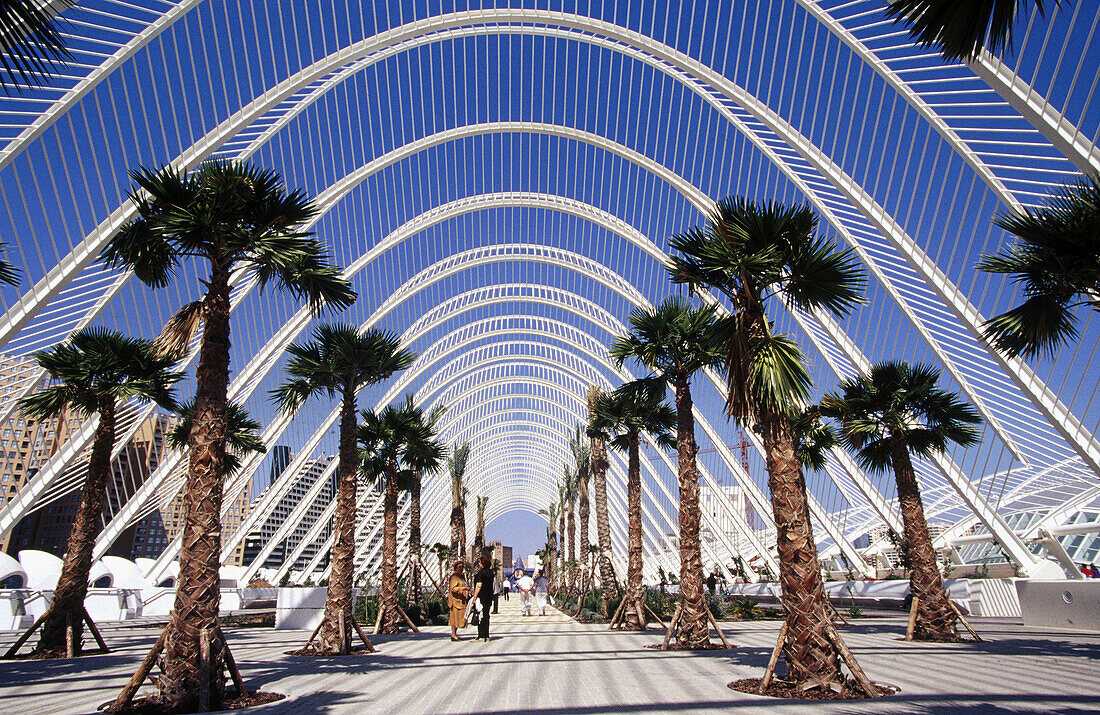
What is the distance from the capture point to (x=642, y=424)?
19.0m

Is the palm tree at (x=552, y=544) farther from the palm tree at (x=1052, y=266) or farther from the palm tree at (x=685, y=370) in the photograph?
the palm tree at (x=1052, y=266)

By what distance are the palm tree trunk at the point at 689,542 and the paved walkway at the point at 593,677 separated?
601 mm

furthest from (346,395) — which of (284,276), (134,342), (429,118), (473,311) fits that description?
(473,311)

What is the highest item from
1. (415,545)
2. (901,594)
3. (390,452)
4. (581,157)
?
(581,157)

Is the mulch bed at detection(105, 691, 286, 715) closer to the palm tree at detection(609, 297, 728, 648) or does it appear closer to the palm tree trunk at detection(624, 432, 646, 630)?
the palm tree at detection(609, 297, 728, 648)

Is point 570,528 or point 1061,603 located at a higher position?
point 570,528

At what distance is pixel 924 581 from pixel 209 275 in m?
12.6

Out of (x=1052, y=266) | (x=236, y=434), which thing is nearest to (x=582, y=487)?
(x=236, y=434)

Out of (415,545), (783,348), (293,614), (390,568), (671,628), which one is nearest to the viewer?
(783,348)

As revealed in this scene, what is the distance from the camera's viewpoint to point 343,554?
12539mm

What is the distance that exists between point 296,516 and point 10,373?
17413mm

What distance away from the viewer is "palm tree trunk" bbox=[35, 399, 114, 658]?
1147 cm

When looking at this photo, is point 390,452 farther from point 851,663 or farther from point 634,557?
point 851,663

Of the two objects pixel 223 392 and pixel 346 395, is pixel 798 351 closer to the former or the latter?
pixel 223 392
